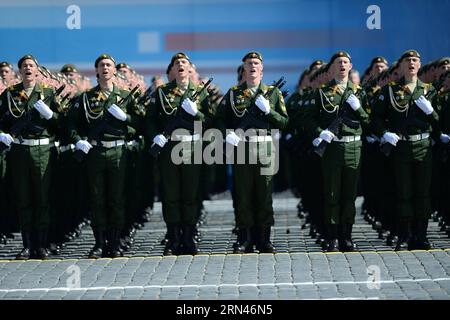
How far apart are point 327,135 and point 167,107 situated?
1.53m

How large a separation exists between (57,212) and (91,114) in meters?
1.67

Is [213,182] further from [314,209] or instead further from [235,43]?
[314,209]

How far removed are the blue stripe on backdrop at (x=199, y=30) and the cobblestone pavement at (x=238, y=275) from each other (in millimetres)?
6024

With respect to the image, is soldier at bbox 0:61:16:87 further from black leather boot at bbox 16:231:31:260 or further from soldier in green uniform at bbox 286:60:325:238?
soldier in green uniform at bbox 286:60:325:238

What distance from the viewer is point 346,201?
1541 centimetres

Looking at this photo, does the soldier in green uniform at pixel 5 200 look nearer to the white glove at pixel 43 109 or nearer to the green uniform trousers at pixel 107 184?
the white glove at pixel 43 109

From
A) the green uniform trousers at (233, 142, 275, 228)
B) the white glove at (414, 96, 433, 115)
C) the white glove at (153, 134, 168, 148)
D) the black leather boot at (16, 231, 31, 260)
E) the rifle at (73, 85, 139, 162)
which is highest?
the white glove at (414, 96, 433, 115)

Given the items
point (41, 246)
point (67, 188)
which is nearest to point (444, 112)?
point (67, 188)

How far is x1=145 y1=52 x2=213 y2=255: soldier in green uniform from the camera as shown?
15.3 metres

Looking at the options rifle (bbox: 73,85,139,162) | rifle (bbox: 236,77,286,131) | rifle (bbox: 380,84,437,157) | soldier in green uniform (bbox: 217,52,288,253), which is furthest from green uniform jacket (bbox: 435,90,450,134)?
rifle (bbox: 73,85,139,162)

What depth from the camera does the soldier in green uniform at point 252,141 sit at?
1517cm

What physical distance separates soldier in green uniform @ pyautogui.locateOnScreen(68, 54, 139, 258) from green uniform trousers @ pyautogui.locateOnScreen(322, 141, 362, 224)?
190 centimetres

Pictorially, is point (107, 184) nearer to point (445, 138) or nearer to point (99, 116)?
point (99, 116)
